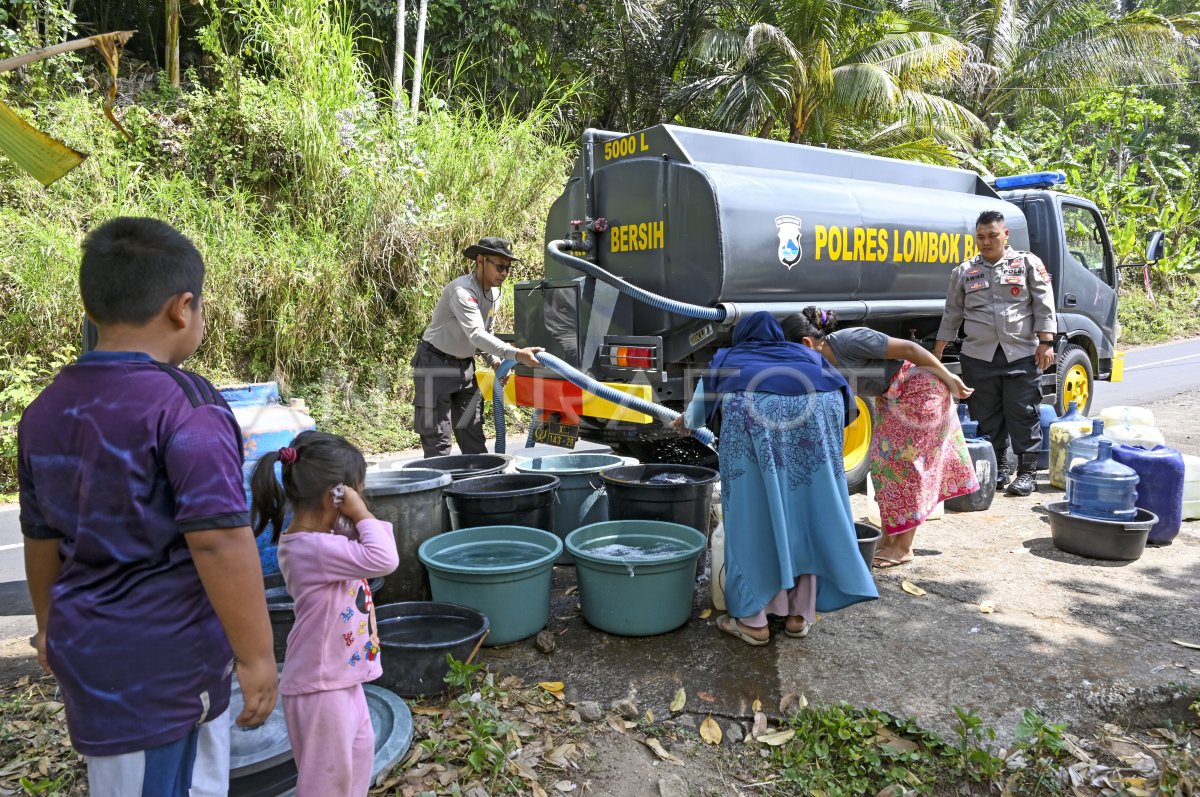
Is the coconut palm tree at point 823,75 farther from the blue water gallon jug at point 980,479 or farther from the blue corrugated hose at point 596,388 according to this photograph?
the blue corrugated hose at point 596,388

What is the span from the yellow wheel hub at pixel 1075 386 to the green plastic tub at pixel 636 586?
546 centimetres

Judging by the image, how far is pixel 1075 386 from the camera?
7676 mm

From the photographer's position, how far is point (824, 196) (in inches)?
224

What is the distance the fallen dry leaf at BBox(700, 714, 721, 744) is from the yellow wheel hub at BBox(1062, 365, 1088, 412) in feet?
19.6

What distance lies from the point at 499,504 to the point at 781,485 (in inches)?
51.8

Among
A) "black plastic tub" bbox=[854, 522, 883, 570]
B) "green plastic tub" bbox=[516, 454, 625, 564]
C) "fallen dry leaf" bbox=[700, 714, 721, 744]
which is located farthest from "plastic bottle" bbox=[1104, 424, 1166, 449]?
"fallen dry leaf" bbox=[700, 714, 721, 744]

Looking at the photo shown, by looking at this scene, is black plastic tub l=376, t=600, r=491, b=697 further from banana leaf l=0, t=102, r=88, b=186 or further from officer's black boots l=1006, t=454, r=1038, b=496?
officer's black boots l=1006, t=454, r=1038, b=496

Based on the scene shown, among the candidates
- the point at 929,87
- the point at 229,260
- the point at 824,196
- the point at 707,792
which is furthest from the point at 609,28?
the point at 707,792

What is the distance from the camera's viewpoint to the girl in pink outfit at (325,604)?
2.06 metres

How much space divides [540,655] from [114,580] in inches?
A: 85.0

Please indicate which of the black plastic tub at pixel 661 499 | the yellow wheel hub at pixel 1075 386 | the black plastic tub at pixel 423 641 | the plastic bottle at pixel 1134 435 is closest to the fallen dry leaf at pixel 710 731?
the black plastic tub at pixel 423 641

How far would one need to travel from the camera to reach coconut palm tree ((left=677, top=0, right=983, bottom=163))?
14086 millimetres

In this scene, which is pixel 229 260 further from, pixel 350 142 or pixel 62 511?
pixel 62 511

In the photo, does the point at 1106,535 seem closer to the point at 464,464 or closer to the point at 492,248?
the point at 464,464
